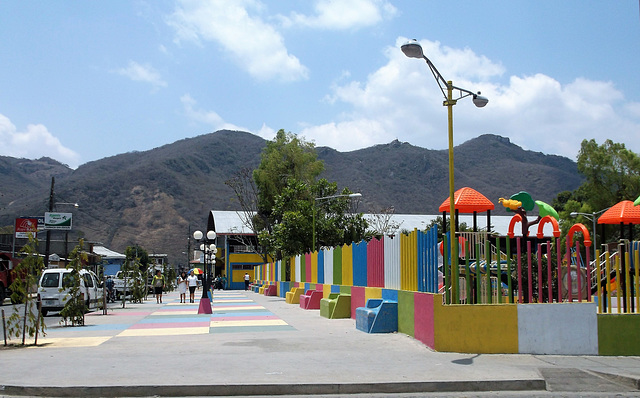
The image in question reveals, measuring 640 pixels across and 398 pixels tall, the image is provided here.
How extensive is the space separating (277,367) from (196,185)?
151 metres

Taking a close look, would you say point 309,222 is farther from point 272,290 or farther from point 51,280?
point 51,280

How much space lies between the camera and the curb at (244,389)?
8.60 metres

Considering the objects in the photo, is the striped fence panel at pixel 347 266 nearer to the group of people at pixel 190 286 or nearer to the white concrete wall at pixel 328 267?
the white concrete wall at pixel 328 267

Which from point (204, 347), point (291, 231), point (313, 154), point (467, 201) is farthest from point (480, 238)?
point (313, 154)

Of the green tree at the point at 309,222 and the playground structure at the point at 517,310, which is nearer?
the playground structure at the point at 517,310

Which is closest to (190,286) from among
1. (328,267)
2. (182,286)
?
(182,286)

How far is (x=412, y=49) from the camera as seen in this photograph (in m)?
11.9

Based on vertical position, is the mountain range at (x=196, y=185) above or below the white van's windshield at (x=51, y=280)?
above

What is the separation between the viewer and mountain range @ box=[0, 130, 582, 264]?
123125 millimetres

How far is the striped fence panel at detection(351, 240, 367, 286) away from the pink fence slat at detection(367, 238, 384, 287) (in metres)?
0.53

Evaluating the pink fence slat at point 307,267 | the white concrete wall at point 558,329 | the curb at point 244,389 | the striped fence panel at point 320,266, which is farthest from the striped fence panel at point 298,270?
the curb at point 244,389

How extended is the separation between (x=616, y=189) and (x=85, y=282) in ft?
160

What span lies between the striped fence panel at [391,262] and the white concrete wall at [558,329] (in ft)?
14.1

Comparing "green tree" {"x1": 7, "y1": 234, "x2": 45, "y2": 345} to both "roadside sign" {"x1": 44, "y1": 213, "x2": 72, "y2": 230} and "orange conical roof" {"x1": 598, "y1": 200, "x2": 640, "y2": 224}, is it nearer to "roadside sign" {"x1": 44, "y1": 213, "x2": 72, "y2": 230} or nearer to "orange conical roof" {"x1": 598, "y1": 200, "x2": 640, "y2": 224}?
"orange conical roof" {"x1": 598, "y1": 200, "x2": 640, "y2": 224}
